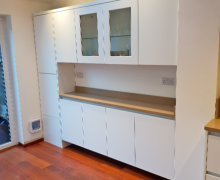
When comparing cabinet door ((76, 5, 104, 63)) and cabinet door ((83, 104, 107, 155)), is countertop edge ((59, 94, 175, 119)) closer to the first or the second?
cabinet door ((83, 104, 107, 155))

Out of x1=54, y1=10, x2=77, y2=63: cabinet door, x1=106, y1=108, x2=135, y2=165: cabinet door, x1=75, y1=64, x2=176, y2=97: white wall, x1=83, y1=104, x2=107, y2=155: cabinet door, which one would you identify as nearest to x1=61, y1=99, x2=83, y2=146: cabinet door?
x1=83, y1=104, x2=107, y2=155: cabinet door

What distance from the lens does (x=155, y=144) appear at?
8.07 feet

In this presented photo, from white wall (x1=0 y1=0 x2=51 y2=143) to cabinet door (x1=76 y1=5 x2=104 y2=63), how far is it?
1.02 m

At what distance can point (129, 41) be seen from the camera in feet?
8.24

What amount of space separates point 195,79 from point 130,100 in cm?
110

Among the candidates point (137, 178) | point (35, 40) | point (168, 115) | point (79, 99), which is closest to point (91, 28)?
point (79, 99)

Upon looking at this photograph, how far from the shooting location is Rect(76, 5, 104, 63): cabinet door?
107 inches

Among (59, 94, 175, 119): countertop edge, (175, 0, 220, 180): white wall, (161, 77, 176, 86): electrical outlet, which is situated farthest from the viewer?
(161, 77, 176, 86): electrical outlet

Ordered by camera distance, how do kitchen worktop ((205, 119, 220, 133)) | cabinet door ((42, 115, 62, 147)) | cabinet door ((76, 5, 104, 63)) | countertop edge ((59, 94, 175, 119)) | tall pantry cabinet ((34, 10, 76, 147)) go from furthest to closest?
cabinet door ((42, 115, 62, 147)), tall pantry cabinet ((34, 10, 76, 147)), cabinet door ((76, 5, 104, 63)), countertop edge ((59, 94, 175, 119)), kitchen worktop ((205, 119, 220, 133))

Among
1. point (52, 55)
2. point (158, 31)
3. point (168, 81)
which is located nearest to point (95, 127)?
point (168, 81)

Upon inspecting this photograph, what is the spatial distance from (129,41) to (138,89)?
0.68 meters

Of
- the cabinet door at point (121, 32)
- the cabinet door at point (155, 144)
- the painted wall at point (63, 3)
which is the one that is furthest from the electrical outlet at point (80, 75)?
the cabinet door at point (155, 144)

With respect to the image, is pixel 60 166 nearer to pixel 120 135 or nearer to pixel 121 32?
pixel 120 135

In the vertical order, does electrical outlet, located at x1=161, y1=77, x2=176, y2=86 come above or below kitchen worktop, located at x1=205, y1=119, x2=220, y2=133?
above
